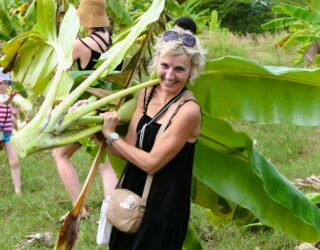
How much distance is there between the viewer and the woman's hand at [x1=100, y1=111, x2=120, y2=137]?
2.88 meters

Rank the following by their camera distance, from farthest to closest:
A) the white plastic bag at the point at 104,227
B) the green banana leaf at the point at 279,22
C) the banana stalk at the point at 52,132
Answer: the green banana leaf at the point at 279,22 → the white plastic bag at the point at 104,227 → the banana stalk at the point at 52,132

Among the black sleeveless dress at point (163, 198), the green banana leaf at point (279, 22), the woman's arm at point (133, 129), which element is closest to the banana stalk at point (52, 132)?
the woman's arm at point (133, 129)

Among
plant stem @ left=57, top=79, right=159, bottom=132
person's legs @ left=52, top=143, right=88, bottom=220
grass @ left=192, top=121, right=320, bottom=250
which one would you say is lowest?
grass @ left=192, top=121, right=320, bottom=250

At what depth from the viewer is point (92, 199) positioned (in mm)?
5691

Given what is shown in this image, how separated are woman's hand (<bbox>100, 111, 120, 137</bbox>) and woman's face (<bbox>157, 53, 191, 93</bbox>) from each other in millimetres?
296

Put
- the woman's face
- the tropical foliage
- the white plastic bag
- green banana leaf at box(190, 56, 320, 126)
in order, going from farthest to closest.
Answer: green banana leaf at box(190, 56, 320, 126) < the tropical foliage < the white plastic bag < the woman's face

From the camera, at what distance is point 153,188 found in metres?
2.85

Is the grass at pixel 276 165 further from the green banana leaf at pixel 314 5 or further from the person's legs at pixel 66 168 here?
the green banana leaf at pixel 314 5

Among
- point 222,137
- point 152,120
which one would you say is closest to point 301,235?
point 222,137

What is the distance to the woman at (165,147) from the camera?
2.76m

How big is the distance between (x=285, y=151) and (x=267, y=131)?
1.30m

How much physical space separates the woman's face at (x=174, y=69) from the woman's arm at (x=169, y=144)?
0.37ft

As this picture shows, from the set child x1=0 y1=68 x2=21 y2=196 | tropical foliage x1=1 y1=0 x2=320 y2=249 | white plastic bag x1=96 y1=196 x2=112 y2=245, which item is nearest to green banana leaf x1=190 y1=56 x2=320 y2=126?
tropical foliage x1=1 y1=0 x2=320 y2=249

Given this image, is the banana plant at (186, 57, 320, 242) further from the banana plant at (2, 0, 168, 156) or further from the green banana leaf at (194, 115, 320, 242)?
the banana plant at (2, 0, 168, 156)
